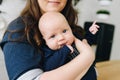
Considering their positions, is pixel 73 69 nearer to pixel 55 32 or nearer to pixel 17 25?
pixel 55 32

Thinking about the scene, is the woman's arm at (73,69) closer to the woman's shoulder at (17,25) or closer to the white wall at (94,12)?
the woman's shoulder at (17,25)

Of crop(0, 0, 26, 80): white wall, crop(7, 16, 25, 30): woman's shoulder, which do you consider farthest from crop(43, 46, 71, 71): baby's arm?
crop(0, 0, 26, 80): white wall

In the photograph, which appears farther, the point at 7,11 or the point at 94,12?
the point at 94,12

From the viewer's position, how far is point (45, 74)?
78 centimetres

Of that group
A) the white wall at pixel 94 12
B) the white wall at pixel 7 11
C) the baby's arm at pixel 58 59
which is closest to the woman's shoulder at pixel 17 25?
the baby's arm at pixel 58 59

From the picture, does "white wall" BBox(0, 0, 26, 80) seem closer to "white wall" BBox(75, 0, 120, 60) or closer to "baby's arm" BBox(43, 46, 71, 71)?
"white wall" BBox(75, 0, 120, 60)

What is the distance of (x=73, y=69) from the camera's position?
30.2 inches

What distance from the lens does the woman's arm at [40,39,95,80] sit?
2.49ft

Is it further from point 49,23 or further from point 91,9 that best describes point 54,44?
point 91,9

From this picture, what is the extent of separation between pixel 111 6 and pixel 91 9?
0.75 ft

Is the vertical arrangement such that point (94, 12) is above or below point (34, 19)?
below

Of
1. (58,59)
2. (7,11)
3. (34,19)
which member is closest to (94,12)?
(7,11)

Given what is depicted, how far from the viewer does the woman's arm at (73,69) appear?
2.49 feet

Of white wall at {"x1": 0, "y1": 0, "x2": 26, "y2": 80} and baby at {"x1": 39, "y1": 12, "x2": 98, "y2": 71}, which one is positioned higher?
baby at {"x1": 39, "y1": 12, "x2": 98, "y2": 71}
